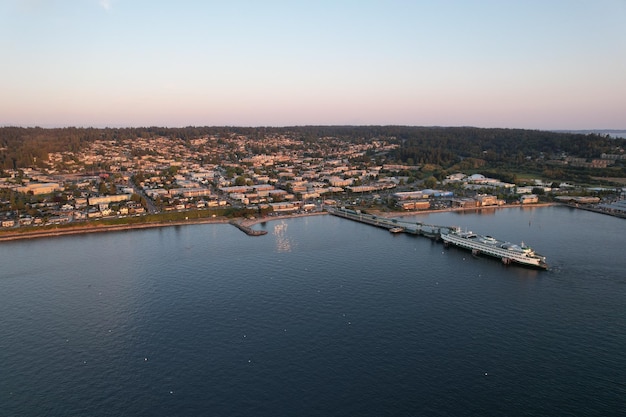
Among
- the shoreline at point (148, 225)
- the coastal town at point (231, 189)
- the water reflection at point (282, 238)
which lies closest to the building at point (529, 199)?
the coastal town at point (231, 189)

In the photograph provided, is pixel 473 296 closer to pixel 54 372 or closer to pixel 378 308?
pixel 378 308

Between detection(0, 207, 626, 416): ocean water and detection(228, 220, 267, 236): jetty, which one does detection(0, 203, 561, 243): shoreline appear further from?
detection(0, 207, 626, 416): ocean water

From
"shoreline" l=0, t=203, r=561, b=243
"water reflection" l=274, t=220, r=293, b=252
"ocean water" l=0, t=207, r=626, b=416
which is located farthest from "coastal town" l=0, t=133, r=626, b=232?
"ocean water" l=0, t=207, r=626, b=416

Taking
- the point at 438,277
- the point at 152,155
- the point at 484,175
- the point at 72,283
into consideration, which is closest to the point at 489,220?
the point at 438,277

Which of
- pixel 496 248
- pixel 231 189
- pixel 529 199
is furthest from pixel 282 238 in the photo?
pixel 529 199

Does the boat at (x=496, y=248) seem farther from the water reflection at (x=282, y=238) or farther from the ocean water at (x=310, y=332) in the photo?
the water reflection at (x=282, y=238)

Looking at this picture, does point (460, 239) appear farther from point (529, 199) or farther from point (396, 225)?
point (529, 199)
